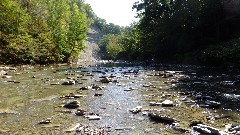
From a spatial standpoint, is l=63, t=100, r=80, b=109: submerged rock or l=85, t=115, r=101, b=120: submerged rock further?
l=63, t=100, r=80, b=109: submerged rock

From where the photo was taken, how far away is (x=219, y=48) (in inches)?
1762

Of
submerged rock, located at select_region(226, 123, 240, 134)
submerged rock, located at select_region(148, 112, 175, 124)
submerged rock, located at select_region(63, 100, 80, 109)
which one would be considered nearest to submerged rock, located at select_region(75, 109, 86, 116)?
submerged rock, located at select_region(63, 100, 80, 109)

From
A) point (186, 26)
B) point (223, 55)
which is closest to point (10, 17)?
point (223, 55)

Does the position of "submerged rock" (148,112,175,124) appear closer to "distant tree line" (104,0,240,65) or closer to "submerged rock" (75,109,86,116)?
"submerged rock" (75,109,86,116)

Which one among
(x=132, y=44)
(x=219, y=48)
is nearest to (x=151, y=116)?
(x=219, y=48)

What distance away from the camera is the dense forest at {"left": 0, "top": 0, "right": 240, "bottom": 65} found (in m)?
44.6

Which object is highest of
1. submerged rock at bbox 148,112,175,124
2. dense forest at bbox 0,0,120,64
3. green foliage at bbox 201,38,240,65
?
dense forest at bbox 0,0,120,64

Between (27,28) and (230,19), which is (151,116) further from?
(230,19)

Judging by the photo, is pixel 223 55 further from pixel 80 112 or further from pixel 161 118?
pixel 80 112

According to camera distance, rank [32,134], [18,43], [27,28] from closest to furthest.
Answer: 1. [32,134]
2. [18,43]
3. [27,28]

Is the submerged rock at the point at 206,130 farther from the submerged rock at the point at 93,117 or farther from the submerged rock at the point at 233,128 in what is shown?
the submerged rock at the point at 93,117

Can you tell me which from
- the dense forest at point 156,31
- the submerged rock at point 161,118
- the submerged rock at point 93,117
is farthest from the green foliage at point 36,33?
the submerged rock at point 161,118

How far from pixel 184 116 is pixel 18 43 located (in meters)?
38.7

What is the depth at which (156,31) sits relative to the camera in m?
72.4
